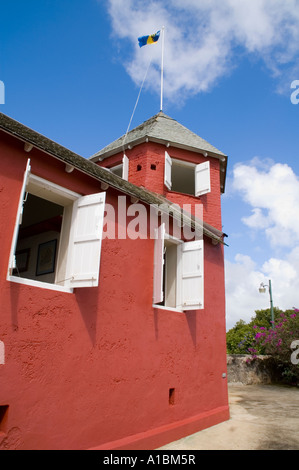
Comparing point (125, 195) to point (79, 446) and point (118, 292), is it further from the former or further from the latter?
point (79, 446)

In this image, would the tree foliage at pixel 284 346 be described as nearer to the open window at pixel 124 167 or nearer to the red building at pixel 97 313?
the red building at pixel 97 313

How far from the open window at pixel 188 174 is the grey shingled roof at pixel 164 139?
0.50 m

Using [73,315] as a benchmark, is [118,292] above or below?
above

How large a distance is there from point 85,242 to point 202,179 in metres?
5.85

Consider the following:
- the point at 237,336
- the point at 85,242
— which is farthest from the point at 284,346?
the point at 237,336

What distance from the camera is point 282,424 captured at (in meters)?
7.23

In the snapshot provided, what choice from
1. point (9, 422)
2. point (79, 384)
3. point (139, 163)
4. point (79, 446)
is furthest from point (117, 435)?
point (139, 163)

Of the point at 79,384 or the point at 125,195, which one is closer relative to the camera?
the point at 79,384

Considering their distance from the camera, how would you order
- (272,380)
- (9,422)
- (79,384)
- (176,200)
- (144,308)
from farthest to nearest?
(272,380) < (176,200) < (144,308) < (79,384) < (9,422)

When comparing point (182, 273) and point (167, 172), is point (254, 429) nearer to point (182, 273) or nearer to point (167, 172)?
point (182, 273)

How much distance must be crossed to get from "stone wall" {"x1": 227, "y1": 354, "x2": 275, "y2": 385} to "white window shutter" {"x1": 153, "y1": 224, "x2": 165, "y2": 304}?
8.98m

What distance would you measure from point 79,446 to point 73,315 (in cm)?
173

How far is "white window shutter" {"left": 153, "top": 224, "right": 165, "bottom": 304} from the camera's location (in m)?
6.38

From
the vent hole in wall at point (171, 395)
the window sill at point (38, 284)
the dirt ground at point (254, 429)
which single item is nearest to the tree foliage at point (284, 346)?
the dirt ground at point (254, 429)
